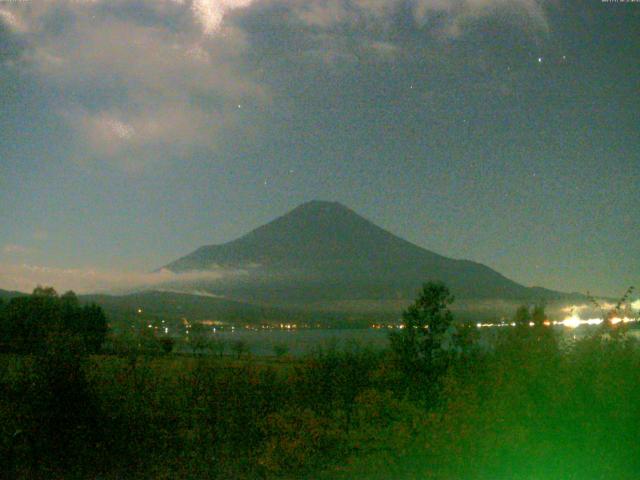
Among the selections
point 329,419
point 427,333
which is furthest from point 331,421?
point 427,333

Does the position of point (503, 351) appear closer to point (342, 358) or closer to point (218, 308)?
point (342, 358)

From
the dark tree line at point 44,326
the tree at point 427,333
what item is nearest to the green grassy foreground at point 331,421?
the dark tree line at point 44,326

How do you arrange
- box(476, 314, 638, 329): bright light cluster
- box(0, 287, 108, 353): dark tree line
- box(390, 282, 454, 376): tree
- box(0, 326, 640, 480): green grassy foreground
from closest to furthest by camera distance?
box(0, 326, 640, 480): green grassy foreground, box(476, 314, 638, 329): bright light cluster, box(0, 287, 108, 353): dark tree line, box(390, 282, 454, 376): tree

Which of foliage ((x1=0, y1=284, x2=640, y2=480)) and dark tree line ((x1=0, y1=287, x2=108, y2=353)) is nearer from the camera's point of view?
foliage ((x1=0, y1=284, x2=640, y2=480))

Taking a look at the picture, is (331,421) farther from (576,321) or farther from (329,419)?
(576,321)

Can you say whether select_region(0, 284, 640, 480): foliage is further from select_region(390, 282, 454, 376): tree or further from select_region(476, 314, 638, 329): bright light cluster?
select_region(390, 282, 454, 376): tree

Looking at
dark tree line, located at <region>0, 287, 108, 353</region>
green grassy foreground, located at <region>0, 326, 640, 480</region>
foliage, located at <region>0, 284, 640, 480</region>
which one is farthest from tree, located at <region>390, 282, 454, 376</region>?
dark tree line, located at <region>0, 287, 108, 353</region>

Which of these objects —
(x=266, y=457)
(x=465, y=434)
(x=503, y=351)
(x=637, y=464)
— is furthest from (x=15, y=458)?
(x=637, y=464)

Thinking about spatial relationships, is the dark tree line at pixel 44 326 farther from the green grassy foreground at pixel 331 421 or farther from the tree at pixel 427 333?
the tree at pixel 427 333
